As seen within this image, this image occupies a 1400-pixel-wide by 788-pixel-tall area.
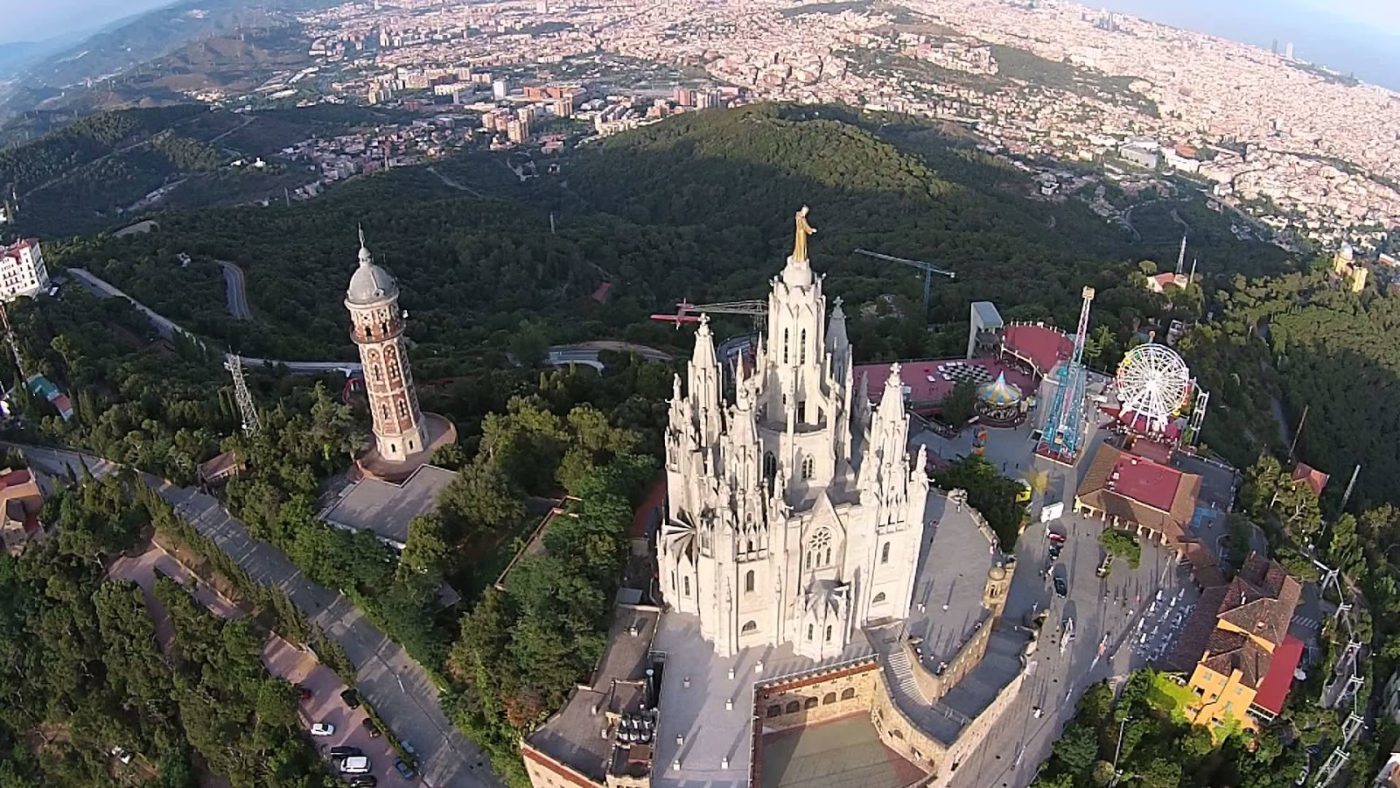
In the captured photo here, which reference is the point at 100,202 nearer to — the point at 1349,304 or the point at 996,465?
the point at 996,465

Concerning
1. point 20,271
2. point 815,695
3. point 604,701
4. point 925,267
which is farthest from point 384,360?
point 925,267

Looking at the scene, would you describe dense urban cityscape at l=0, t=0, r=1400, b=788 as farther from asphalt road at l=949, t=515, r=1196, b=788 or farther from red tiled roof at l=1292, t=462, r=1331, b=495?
red tiled roof at l=1292, t=462, r=1331, b=495

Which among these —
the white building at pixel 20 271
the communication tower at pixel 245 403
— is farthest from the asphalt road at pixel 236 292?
the communication tower at pixel 245 403

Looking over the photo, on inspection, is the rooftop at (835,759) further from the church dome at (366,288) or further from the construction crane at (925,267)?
the construction crane at (925,267)

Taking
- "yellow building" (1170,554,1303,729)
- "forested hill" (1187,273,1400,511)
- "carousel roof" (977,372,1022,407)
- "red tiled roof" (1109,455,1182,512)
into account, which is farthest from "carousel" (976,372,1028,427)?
"yellow building" (1170,554,1303,729)

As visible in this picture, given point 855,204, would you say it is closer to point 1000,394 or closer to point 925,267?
point 925,267
